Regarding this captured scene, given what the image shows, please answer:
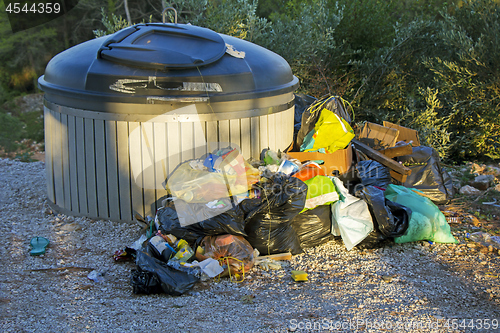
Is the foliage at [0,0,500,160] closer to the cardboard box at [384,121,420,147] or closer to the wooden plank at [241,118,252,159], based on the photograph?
the cardboard box at [384,121,420,147]

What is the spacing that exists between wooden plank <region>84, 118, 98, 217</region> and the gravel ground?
155 millimetres

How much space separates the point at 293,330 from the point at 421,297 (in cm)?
95

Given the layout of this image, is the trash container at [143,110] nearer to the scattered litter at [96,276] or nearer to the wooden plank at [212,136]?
the wooden plank at [212,136]

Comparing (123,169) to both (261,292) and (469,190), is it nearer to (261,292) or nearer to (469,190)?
(261,292)

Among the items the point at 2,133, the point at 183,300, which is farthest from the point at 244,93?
the point at 2,133

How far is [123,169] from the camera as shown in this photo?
3.72 metres

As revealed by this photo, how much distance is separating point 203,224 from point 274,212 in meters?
0.56

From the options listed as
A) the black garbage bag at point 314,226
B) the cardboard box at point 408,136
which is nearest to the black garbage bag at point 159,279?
the black garbage bag at point 314,226

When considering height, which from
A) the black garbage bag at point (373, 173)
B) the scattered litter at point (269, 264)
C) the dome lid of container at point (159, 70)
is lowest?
the scattered litter at point (269, 264)

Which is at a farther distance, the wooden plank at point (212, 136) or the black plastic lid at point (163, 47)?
the wooden plank at point (212, 136)

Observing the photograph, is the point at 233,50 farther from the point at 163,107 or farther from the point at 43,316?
the point at 43,316

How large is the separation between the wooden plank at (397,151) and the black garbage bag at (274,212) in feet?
5.48

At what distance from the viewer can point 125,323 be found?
2416 millimetres

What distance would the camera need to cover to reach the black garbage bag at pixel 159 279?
2789 mm
